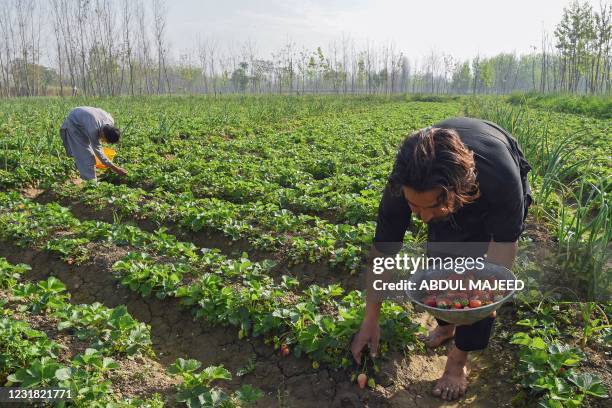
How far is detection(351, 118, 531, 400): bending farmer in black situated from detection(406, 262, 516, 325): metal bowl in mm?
66

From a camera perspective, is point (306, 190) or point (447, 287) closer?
point (447, 287)

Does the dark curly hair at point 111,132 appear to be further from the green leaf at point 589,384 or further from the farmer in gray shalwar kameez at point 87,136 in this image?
the green leaf at point 589,384

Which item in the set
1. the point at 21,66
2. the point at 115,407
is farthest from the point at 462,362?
the point at 21,66

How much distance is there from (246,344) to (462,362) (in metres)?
1.42

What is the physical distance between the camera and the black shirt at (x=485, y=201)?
1.98m

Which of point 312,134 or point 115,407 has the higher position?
point 312,134

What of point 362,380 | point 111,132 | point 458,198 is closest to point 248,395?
point 362,380

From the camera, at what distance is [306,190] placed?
613 cm

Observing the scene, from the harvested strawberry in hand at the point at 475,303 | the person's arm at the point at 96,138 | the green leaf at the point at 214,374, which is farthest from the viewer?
the person's arm at the point at 96,138

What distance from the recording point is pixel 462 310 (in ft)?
6.12

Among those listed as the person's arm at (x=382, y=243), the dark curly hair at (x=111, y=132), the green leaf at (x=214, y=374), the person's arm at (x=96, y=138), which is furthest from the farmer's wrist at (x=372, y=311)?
the person's arm at (x=96, y=138)

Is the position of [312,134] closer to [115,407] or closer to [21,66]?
[115,407]

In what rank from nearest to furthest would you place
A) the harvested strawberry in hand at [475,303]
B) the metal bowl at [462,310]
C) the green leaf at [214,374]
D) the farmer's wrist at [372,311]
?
1. the metal bowl at [462,310]
2. the harvested strawberry in hand at [475,303]
3. the farmer's wrist at [372,311]
4. the green leaf at [214,374]

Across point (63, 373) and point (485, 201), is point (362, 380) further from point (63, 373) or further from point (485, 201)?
point (63, 373)
